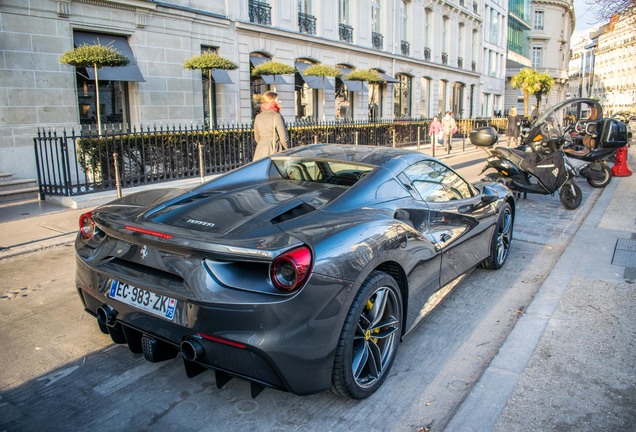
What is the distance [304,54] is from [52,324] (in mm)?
20301

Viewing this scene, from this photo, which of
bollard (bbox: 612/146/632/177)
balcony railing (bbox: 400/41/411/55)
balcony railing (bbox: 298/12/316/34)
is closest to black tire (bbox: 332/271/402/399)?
bollard (bbox: 612/146/632/177)

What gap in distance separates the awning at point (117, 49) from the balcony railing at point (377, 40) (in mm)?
16043

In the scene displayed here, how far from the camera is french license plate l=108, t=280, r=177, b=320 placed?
272 cm

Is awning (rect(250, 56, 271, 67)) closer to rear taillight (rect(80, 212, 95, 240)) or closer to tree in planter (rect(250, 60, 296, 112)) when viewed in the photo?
tree in planter (rect(250, 60, 296, 112))

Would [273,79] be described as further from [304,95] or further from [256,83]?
[304,95]

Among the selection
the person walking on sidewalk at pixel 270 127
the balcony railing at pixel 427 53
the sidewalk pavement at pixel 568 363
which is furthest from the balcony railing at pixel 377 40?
the sidewalk pavement at pixel 568 363

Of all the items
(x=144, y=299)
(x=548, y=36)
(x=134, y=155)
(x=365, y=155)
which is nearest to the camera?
(x=144, y=299)

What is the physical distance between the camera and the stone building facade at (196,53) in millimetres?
12820

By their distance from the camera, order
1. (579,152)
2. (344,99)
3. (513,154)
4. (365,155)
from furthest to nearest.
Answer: (344,99), (579,152), (513,154), (365,155)

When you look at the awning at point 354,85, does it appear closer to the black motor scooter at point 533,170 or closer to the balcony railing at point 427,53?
the balcony railing at point 427,53

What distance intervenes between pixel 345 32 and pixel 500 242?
22269 mm

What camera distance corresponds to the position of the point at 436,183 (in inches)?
170

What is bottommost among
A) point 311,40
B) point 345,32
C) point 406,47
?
point 311,40

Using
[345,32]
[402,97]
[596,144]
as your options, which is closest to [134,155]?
[596,144]
